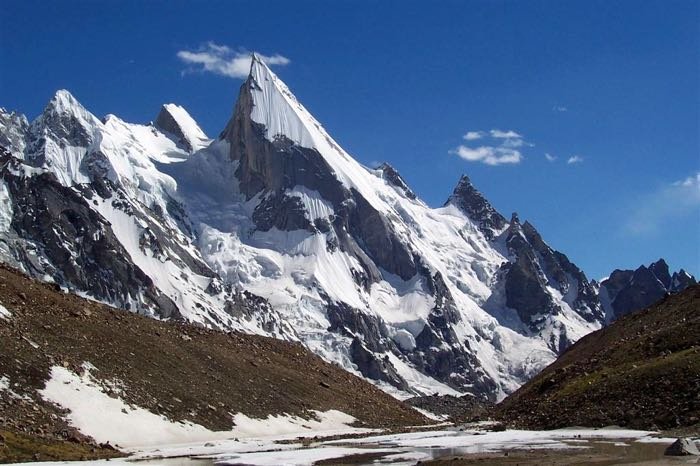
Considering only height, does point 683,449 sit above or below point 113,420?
below

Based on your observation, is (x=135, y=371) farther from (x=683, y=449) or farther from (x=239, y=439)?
(x=683, y=449)

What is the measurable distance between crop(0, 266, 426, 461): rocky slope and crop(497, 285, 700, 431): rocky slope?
30.1 meters

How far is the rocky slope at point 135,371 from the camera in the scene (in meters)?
72.0

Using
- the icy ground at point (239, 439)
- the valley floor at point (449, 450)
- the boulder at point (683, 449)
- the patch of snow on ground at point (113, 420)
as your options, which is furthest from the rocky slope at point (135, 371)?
the boulder at point (683, 449)

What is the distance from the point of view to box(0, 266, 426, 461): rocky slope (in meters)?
72.0

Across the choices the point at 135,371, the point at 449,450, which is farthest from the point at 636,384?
the point at 135,371

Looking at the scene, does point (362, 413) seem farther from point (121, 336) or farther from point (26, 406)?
point (26, 406)

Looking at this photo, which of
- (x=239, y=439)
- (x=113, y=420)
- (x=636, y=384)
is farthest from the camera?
(x=239, y=439)

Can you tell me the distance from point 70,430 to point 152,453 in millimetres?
7343

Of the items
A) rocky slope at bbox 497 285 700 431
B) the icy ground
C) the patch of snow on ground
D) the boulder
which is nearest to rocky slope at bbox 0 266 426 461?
the patch of snow on ground

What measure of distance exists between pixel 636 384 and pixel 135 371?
47947 millimetres

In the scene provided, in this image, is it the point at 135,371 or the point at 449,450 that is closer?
the point at 449,450

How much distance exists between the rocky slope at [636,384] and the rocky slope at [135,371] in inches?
1184

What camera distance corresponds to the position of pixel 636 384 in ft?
243
